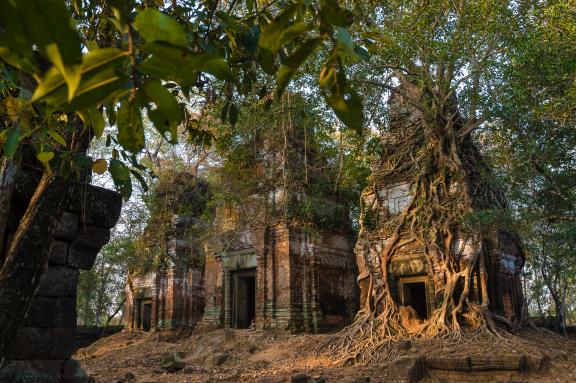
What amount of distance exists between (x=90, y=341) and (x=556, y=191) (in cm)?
1762

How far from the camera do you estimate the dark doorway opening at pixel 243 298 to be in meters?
15.4

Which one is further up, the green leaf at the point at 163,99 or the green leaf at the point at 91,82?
the green leaf at the point at 163,99

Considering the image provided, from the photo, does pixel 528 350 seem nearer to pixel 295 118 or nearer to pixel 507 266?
pixel 507 266

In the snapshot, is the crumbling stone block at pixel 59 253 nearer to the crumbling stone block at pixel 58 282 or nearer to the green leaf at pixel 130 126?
the crumbling stone block at pixel 58 282

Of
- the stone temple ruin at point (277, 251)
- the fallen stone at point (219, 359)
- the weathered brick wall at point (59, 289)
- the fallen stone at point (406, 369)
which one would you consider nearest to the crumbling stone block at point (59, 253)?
the weathered brick wall at point (59, 289)

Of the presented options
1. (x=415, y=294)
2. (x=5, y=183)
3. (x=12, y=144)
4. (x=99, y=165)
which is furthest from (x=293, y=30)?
(x=415, y=294)

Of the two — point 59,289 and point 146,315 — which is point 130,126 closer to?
point 59,289

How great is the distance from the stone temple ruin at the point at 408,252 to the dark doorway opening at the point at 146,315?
1056 centimetres

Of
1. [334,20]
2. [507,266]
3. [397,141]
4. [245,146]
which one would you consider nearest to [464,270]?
[507,266]

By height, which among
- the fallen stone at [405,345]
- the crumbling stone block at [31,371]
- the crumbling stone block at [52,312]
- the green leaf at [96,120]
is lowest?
the fallen stone at [405,345]

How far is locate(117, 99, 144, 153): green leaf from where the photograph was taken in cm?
Answer: 105

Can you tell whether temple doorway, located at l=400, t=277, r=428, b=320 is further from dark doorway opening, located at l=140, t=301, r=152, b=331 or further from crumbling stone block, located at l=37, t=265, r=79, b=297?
dark doorway opening, located at l=140, t=301, r=152, b=331

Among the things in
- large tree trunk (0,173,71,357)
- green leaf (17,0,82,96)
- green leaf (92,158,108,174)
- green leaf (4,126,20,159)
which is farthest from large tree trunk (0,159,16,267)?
green leaf (17,0,82,96)

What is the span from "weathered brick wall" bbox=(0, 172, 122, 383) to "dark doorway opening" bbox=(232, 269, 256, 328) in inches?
435
